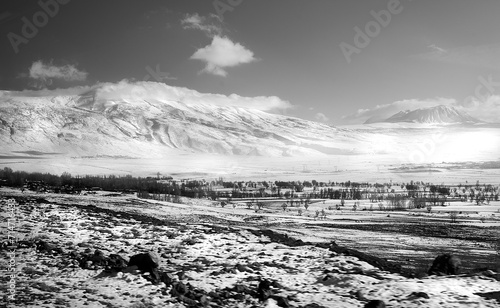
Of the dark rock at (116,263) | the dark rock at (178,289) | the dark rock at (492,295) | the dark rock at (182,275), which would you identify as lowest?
the dark rock at (178,289)

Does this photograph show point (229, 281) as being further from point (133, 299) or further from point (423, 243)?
point (423, 243)

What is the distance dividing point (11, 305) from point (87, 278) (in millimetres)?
2715

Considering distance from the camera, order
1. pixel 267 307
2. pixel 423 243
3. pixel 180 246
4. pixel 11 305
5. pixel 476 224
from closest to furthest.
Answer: pixel 11 305, pixel 267 307, pixel 180 246, pixel 423 243, pixel 476 224

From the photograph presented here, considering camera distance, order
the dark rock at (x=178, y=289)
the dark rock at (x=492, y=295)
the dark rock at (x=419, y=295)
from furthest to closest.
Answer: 1. the dark rock at (x=178, y=289)
2. the dark rock at (x=419, y=295)
3. the dark rock at (x=492, y=295)

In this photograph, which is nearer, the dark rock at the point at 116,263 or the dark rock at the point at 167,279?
the dark rock at the point at 167,279

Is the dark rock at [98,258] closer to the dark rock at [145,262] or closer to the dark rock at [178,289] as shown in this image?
the dark rock at [145,262]

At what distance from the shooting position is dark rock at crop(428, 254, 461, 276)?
553 inches

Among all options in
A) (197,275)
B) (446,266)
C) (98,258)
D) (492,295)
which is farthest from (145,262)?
(492,295)

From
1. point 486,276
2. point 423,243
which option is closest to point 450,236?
point 423,243

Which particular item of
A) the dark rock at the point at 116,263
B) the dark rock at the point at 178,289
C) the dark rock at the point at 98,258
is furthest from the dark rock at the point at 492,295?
the dark rock at the point at 98,258

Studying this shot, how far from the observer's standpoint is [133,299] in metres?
11.7

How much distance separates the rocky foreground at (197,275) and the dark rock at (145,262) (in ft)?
0.12

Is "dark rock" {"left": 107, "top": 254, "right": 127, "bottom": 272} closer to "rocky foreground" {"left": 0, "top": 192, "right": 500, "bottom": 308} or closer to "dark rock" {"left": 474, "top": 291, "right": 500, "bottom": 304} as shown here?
"rocky foreground" {"left": 0, "top": 192, "right": 500, "bottom": 308}

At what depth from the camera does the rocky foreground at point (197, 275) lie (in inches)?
456
